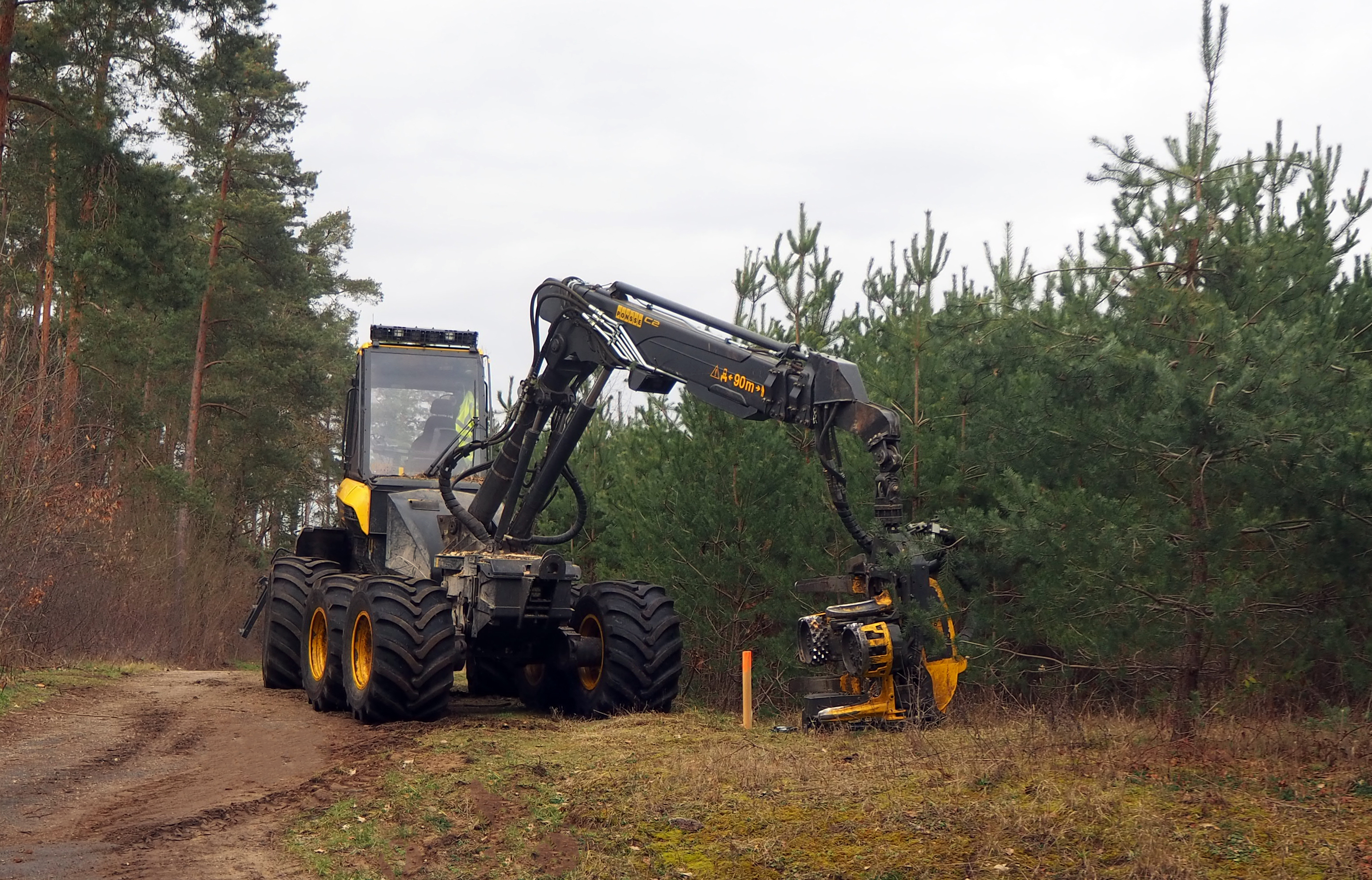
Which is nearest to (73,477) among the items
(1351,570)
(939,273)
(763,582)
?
(763,582)

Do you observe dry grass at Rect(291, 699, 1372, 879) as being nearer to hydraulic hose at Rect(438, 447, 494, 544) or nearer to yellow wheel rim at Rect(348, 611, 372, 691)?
yellow wheel rim at Rect(348, 611, 372, 691)

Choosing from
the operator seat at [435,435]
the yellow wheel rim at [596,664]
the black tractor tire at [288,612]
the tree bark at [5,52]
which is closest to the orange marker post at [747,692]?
the yellow wheel rim at [596,664]

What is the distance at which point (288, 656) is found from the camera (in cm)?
1476

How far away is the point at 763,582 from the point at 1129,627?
6056 mm

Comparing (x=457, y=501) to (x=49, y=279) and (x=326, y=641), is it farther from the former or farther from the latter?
(x=49, y=279)

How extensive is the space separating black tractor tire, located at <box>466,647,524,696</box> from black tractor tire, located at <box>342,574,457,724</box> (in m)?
2.17

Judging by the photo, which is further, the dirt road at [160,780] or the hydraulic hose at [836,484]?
the hydraulic hose at [836,484]

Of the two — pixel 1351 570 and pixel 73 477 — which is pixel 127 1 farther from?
pixel 1351 570

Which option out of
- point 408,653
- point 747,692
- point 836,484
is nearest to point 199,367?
point 408,653

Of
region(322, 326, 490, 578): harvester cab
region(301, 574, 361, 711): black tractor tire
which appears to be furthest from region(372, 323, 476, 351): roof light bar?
region(301, 574, 361, 711): black tractor tire

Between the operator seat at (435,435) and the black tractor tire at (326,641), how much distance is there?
1.37m

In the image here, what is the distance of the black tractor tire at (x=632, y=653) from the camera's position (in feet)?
37.9

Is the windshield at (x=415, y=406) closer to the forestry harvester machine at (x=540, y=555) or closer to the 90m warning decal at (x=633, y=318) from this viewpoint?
the forestry harvester machine at (x=540, y=555)

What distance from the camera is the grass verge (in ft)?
42.2
